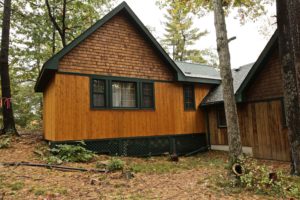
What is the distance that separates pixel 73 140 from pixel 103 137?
4.27 feet

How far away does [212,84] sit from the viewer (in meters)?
14.5

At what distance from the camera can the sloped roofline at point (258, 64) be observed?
9.78m

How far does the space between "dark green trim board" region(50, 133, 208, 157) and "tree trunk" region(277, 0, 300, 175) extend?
20.4ft

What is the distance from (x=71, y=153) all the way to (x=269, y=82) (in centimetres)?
875

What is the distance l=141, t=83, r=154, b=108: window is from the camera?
466 inches

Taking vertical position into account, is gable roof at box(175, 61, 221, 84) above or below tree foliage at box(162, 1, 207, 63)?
below

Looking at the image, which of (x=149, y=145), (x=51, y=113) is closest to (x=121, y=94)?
(x=149, y=145)

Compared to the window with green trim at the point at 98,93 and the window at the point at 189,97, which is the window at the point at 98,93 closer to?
the window with green trim at the point at 98,93

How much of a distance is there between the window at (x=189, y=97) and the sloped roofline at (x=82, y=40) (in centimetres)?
99

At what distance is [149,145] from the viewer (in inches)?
458

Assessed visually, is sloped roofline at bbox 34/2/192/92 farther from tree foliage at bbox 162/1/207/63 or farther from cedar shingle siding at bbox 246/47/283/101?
tree foliage at bbox 162/1/207/63

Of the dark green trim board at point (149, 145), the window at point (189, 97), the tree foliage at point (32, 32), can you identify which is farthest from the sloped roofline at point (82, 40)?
the tree foliage at point (32, 32)

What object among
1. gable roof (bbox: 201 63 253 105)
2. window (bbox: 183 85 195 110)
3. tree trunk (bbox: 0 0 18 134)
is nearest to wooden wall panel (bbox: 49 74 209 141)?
window (bbox: 183 85 195 110)

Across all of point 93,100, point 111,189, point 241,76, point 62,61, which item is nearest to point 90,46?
point 62,61
